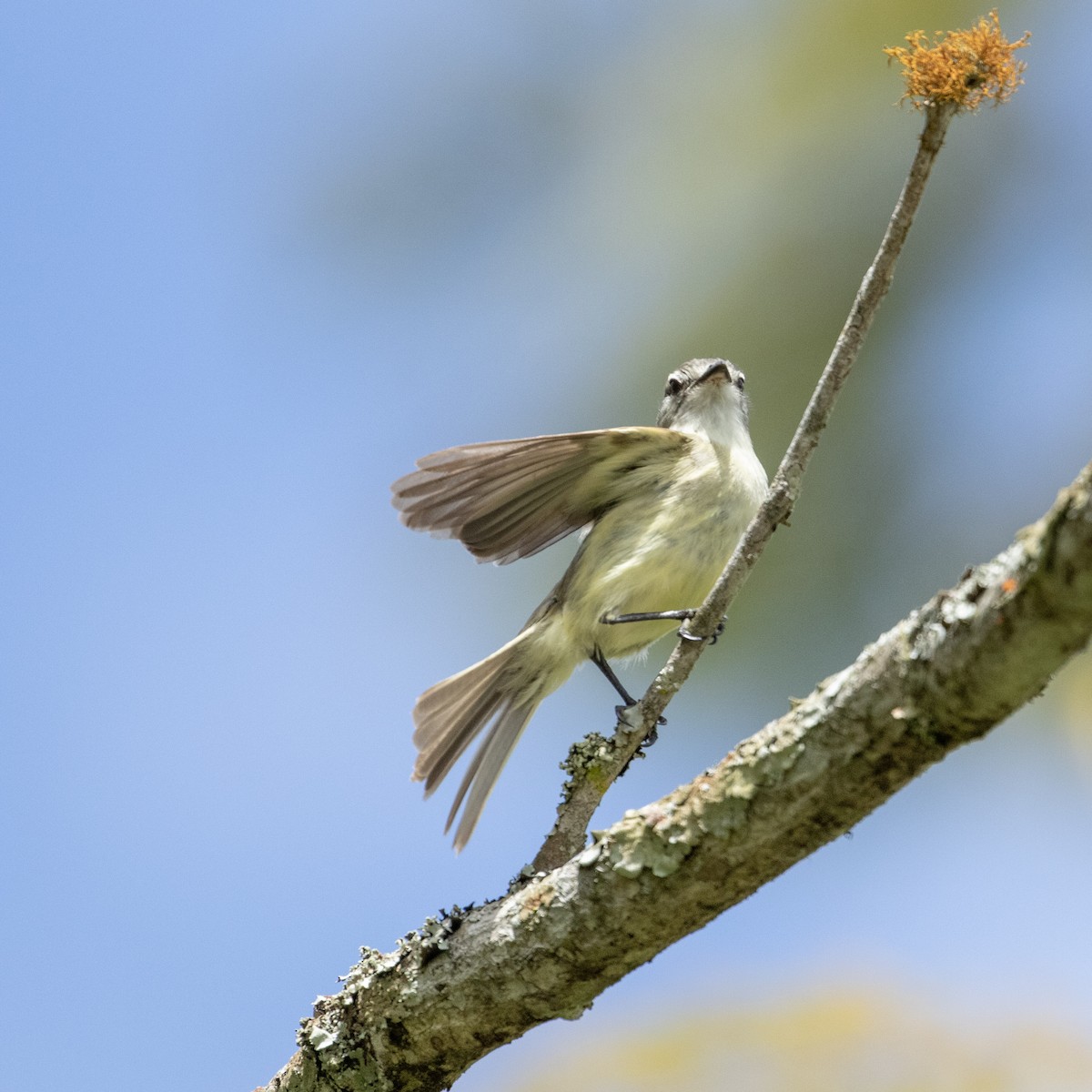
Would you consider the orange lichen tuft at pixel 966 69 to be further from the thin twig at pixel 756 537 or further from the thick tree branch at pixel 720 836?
the thick tree branch at pixel 720 836

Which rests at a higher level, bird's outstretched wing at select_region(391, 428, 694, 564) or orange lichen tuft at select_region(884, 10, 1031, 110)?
bird's outstretched wing at select_region(391, 428, 694, 564)

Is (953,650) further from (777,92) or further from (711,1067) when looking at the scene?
(777,92)

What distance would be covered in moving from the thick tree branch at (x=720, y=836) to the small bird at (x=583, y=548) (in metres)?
1.53

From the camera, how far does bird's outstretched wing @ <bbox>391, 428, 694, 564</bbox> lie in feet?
14.1

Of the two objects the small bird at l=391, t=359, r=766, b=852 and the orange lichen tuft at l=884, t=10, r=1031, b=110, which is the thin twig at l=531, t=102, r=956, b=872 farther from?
the small bird at l=391, t=359, r=766, b=852

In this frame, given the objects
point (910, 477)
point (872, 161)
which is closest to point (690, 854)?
point (910, 477)

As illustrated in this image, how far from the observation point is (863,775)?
233cm

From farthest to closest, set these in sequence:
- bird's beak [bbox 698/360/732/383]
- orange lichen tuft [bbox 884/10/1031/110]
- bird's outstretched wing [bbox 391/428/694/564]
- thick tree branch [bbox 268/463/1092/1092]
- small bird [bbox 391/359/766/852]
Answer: bird's beak [bbox 698/360/732/383] < small bird [bbox 391/359/766/852] < bird's outstretched wing [bbox 391/428/694/564] < orange lichen tuft [bbox 884/10/1031/110] < thick tree branch [bbox 268/463/1092/1092]

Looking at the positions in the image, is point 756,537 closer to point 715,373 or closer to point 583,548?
point 583,548

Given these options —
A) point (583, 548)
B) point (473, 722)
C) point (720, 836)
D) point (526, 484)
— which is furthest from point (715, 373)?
point (720, 836)

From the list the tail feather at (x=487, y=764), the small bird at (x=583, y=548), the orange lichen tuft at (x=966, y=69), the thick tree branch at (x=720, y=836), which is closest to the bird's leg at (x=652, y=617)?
the small bird at (x=583, y=548)

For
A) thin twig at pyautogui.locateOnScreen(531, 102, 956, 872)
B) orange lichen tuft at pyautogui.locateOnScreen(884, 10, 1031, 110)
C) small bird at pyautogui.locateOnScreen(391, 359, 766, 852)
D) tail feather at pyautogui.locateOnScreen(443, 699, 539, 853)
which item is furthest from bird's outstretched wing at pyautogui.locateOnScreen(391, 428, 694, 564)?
orange lichen tuft at pyautogui.locateOnScreen(884, 10, 1031, 110)

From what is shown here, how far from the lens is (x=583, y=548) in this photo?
16.3 ft

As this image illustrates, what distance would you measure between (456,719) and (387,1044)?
5.68 feet
